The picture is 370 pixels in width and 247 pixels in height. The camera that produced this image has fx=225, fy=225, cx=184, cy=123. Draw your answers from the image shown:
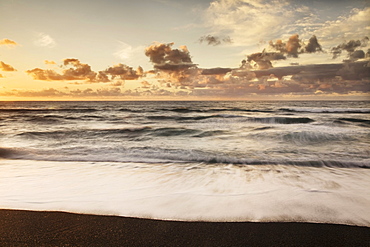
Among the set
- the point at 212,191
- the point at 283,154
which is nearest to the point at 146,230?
the point at 212,191

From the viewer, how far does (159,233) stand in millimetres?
2367

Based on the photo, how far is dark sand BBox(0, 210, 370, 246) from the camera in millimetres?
2205

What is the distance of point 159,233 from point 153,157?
465 centimetres

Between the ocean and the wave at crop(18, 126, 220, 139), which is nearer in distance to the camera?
the ocean

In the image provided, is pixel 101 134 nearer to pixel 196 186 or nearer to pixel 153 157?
pixel 153 157

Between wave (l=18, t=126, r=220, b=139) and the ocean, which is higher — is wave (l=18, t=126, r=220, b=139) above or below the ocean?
below

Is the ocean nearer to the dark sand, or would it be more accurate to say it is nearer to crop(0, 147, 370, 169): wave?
crop(0, 147, 370, 169): wave

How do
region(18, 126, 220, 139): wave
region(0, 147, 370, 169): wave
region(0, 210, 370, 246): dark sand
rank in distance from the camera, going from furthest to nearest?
region(18, 126, 220, 139): wave < region(0, 147, 370, 169): wave < region(0, 210, 370, 246): dark sand

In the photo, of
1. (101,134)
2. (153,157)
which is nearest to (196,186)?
(153,157)

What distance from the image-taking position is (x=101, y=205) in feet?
10.1

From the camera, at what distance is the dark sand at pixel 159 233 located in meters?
2.21

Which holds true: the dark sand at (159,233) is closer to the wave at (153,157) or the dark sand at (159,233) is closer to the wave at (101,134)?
the wave at (153,157)

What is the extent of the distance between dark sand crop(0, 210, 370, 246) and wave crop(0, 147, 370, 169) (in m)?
3.56

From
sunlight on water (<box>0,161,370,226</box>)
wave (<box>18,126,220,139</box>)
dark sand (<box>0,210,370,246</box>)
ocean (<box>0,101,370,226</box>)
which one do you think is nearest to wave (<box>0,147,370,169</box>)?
ocean (<box>0,101,370,226</box>)
